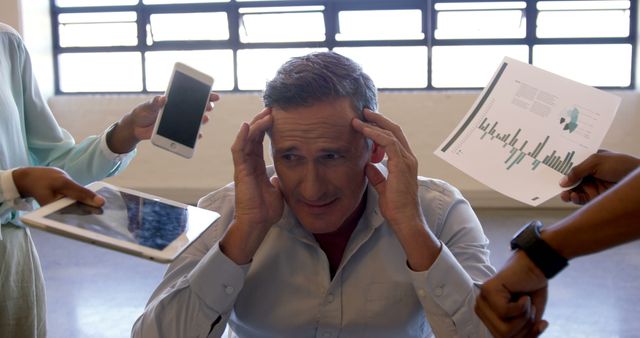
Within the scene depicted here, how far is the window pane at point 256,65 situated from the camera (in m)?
6.45

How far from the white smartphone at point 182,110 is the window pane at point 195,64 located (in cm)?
490

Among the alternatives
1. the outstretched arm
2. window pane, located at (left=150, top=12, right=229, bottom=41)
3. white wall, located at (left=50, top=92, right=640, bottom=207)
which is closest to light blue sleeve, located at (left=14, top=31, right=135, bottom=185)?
the outstretched arm

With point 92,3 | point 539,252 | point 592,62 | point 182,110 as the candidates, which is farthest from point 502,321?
point 92,3

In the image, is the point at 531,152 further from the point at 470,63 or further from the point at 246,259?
the point at 470,63

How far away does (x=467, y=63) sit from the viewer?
6262mm

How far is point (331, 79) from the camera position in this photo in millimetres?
1641

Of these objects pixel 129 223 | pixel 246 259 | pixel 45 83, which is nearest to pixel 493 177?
pixel 246 259

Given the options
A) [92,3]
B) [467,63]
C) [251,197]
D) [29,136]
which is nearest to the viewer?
[251,197]

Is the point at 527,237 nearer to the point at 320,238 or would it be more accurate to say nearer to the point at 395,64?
the point at 320,238

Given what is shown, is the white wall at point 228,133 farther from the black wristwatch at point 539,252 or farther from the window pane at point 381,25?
the black wristwatch at point 539,252

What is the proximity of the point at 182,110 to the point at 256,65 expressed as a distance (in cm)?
495

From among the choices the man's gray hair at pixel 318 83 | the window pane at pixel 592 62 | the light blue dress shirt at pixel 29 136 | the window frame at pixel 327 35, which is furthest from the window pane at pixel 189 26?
the man's gray hair at pixel 318 83

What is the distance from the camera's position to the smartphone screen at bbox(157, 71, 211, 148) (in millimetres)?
1626

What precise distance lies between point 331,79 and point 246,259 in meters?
0.47
